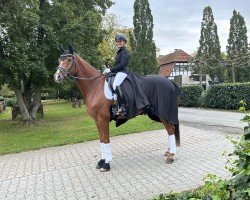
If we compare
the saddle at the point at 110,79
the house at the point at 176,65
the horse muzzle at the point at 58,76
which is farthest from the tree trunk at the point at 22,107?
the house at the point at 176,65

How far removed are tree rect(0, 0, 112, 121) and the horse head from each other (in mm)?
7963

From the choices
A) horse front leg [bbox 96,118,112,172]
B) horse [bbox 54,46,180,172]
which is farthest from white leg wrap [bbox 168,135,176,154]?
horse front leg [bbox 96,118,112,172]

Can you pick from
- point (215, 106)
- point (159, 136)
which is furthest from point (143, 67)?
point (159, 136)

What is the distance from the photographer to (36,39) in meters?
17.5

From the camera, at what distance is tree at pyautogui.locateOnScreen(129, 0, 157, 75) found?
153 ft

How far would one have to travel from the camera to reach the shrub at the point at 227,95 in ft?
69.8

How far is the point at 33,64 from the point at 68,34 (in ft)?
9.10

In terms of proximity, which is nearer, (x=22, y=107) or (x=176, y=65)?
(x=22, y=107)

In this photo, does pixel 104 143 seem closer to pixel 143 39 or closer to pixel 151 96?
pixel 151 96

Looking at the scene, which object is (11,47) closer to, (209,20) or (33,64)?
(33,64)

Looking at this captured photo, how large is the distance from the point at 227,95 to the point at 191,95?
14.8 ft

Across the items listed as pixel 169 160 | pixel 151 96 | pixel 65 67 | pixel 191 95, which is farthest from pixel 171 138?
pixel 191 95

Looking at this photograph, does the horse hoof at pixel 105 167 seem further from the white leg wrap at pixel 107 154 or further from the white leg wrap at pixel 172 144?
the white leg wrap at pixel 172 144

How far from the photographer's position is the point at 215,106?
2341cm
